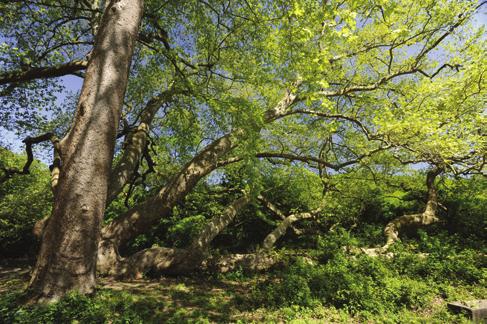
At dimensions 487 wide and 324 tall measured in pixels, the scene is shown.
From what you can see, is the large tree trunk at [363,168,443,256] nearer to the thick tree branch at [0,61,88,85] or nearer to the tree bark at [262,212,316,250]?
the tree bark at [262,212,316,250]

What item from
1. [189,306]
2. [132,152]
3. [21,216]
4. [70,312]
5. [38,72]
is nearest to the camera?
[70,312]

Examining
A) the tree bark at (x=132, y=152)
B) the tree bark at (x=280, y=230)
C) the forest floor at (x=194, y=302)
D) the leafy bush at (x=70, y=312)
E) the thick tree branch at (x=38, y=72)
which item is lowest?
the forest floor at (x=194, y=302)

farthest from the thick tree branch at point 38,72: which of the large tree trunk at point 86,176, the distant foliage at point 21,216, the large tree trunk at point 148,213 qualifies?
the distant foliage at point 21,216

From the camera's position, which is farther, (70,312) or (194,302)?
(194,302)

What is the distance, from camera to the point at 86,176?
4148 mm

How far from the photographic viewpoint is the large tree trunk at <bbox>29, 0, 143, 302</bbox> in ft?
13.1

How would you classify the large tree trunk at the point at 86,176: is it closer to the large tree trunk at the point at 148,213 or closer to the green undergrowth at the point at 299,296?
the green undergrowth at the point at 299,296

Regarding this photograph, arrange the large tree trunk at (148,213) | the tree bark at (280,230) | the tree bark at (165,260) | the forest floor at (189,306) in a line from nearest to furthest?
the forest floor at (189,306), the large tree trunk at (148,213), the tree bark at (165,260), the tree bark at (280,230)

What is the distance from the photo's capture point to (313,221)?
42.5 ft

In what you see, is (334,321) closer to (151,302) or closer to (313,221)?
(151,302)

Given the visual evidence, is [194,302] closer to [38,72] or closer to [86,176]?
[86,176]

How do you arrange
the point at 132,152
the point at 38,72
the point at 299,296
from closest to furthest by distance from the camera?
1. the point at 299,296
2. the point at 38,72
3. the point at 132,152

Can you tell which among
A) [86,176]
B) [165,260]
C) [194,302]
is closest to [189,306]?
[194,302]

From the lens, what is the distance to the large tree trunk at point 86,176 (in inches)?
157
